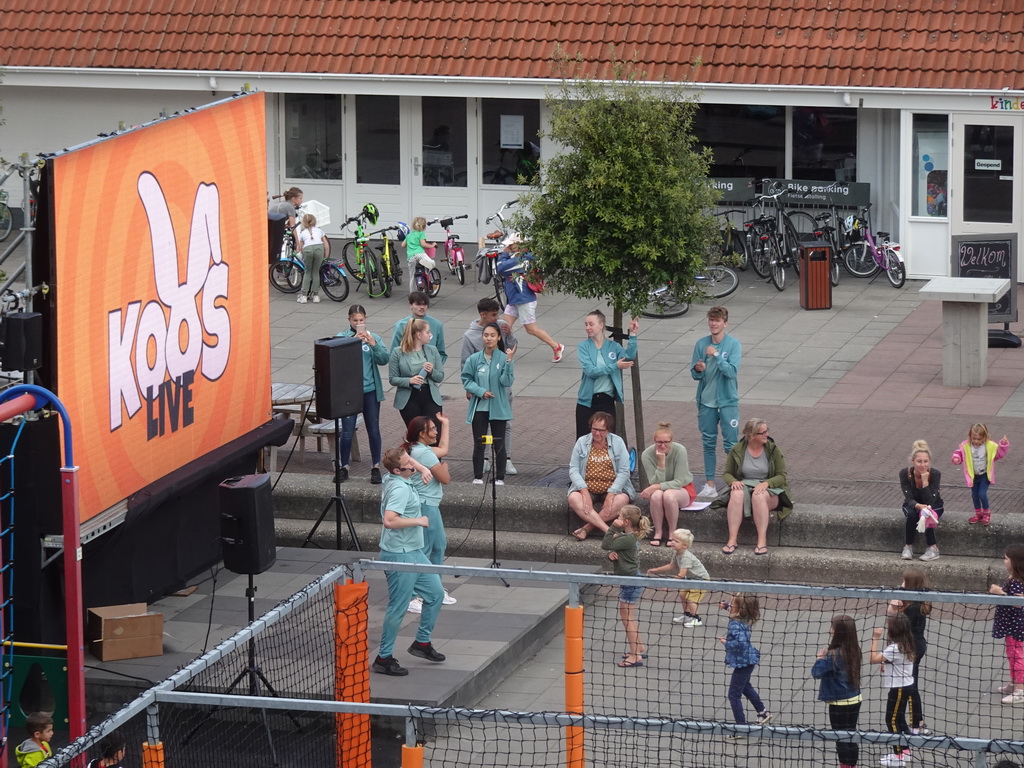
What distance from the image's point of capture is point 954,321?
17.7 m

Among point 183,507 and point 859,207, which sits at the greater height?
point 859,207

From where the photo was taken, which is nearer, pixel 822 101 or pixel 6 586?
pixel 6 586

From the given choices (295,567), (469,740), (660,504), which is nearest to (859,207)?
(660,504)

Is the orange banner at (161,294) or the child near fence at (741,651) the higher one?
the orange banner at (161,294)

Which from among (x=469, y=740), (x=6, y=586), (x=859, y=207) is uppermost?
(x=859, y=207)

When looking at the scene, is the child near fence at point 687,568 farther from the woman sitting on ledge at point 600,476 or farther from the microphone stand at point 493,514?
the microphone stand at point 493,514

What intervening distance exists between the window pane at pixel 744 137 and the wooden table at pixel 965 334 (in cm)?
726

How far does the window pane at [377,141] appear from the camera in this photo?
25.9 m

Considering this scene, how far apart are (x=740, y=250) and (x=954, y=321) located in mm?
6146

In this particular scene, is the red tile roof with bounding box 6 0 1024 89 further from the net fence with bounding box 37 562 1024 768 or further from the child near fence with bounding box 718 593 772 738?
the child near fence with bounding box 718 593 772 738

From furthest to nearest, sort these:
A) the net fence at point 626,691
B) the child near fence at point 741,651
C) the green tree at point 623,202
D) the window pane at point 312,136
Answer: the window pane at point 312,136, the green tree at point 623,202, the child near fence at point 741,651, the net fence at point 626,691

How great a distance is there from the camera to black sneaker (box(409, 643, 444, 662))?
10992 mm

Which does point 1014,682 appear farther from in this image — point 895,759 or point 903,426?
point 903,426

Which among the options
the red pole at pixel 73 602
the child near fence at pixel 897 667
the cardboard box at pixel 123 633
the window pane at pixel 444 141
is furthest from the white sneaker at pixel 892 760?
the window pane at pixel 444 141
